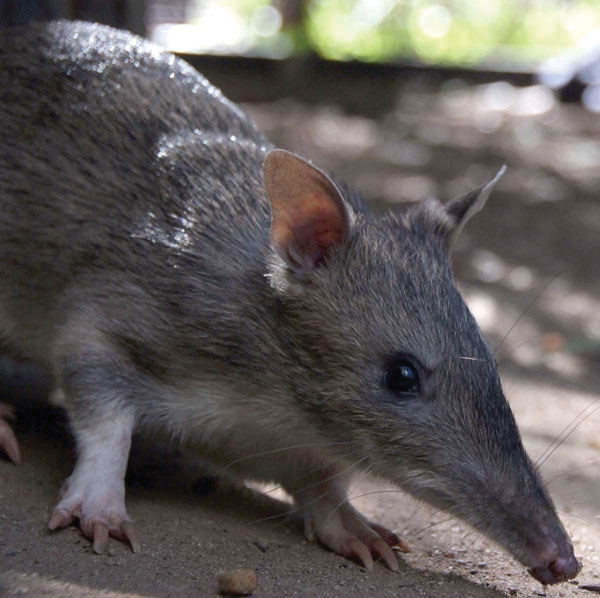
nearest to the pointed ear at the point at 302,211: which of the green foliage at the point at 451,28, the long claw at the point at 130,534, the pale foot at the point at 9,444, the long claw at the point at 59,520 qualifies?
the long claw at the point at 130,534

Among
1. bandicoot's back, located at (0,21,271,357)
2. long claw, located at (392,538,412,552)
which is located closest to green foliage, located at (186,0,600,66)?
bandicoot's back, located at (0,21,271,357)

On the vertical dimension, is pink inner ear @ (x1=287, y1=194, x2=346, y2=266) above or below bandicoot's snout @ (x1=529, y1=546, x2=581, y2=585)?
above

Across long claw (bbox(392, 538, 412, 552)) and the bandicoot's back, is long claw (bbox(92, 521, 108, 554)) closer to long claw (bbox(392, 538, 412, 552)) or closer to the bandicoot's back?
the bandicoot's back

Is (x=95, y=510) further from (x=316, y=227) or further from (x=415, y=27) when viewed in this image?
(x=415, y=27)

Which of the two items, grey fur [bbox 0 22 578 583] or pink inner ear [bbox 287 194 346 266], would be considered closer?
grey fur [bbox 0 22 578 583]

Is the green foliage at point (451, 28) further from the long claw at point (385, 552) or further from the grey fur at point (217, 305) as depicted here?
the long claw at point (385, 552)

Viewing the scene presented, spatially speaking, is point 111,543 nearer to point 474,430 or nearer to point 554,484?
point 474,430
